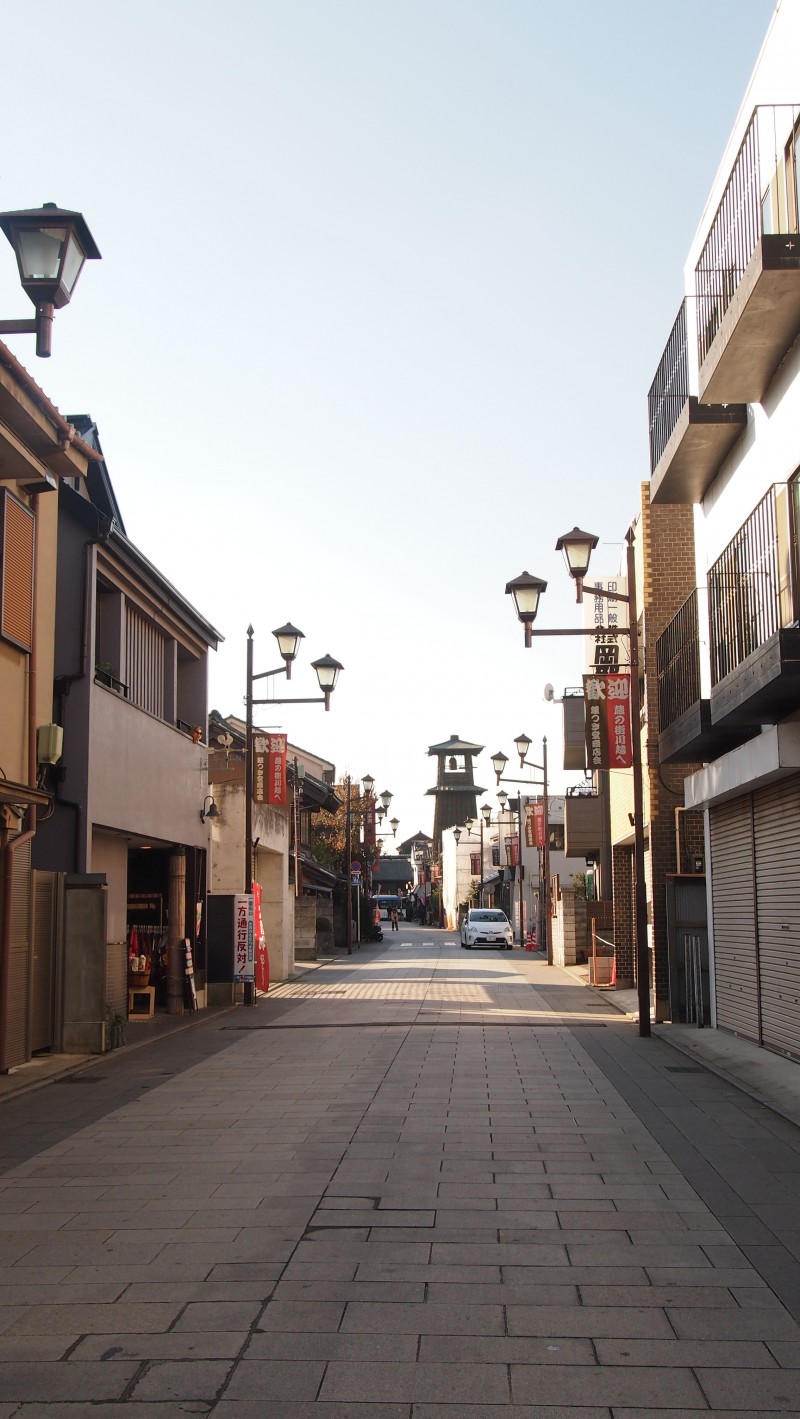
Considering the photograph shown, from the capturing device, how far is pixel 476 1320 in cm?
562

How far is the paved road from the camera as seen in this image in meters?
4.92

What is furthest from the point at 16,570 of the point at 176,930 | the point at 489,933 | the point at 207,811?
the point at 489,933

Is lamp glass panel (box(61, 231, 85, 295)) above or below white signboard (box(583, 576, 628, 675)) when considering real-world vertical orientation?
below

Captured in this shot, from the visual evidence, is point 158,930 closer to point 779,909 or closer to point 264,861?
point 264,861

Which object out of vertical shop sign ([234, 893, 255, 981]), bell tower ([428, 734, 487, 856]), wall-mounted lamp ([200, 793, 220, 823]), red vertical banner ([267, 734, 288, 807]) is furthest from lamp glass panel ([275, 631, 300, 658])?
bell tower ([428, 734, 487, 856])

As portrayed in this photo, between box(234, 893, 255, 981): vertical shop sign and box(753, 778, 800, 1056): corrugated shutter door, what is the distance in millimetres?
10529

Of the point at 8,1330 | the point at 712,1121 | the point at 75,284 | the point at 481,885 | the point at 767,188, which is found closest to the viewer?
the point at 8,1330

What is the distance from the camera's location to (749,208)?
46.5 ft

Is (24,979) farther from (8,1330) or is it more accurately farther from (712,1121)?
(8,1330)

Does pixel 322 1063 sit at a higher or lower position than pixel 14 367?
lower

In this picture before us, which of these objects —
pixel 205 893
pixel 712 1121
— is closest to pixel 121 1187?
pixel 712 1121

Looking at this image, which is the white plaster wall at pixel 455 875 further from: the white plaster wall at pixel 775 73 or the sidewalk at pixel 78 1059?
the white plaster wall at pixel 775 73

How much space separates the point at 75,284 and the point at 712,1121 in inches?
325

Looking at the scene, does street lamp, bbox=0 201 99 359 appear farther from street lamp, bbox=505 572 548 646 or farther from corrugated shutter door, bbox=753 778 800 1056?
street lamp, bbox=505 572 548 646
